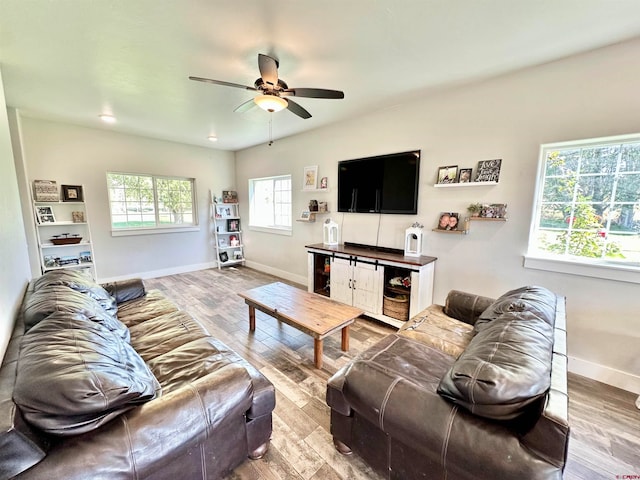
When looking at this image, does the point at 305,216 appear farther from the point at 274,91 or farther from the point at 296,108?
the point at 274,91

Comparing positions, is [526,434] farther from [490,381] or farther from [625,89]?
[625,89]

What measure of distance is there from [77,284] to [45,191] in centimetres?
291

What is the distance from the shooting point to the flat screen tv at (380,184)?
3.08 metres

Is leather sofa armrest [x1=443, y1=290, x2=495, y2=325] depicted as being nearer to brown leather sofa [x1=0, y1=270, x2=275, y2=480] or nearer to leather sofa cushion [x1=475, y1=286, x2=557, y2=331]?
leather sofa cushion [x1=475, y1=286, x2=557, y2=331]

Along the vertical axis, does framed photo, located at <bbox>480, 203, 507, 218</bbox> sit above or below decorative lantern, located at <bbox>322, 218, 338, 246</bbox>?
above

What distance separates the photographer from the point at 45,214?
3.72 metres

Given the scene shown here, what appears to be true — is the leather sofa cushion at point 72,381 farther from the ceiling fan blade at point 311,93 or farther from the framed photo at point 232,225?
the framed photo at point 232,225

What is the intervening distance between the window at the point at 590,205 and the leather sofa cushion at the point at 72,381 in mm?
3034

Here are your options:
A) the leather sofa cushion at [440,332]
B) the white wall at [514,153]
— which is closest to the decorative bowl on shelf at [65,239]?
the white wall at [514,153]

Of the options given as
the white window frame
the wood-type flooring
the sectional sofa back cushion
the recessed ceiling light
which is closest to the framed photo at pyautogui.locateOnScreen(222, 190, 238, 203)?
the white window frame

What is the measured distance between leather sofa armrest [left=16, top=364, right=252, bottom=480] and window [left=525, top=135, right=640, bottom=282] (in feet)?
8.78

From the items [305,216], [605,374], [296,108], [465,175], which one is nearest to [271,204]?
[305,216]

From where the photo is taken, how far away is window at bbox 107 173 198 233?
449cm

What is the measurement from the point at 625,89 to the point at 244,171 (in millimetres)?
5369
